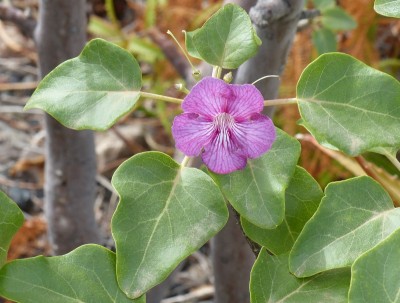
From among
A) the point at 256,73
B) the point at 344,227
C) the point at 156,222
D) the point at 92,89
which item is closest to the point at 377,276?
the point at 344,227

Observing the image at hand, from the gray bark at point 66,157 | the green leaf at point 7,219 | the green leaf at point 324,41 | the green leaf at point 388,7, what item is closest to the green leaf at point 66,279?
the green leaf at point 7,219

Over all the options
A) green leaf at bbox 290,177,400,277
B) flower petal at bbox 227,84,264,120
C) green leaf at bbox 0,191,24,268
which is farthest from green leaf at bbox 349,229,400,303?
green leaf at bbox 0,191,24,268

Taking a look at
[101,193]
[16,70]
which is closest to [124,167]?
[101,193]

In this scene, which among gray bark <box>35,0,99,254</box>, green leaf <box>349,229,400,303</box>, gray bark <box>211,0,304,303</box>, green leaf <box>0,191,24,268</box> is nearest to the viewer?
A: green leaf <box>349,229,400,303</box>

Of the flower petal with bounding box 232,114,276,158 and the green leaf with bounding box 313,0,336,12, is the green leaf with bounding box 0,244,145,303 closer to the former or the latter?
the flower petal with bounding box 232,114,276,158

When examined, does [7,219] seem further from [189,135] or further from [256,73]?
[256,73]

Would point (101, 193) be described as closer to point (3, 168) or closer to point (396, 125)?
point (3, 168)
